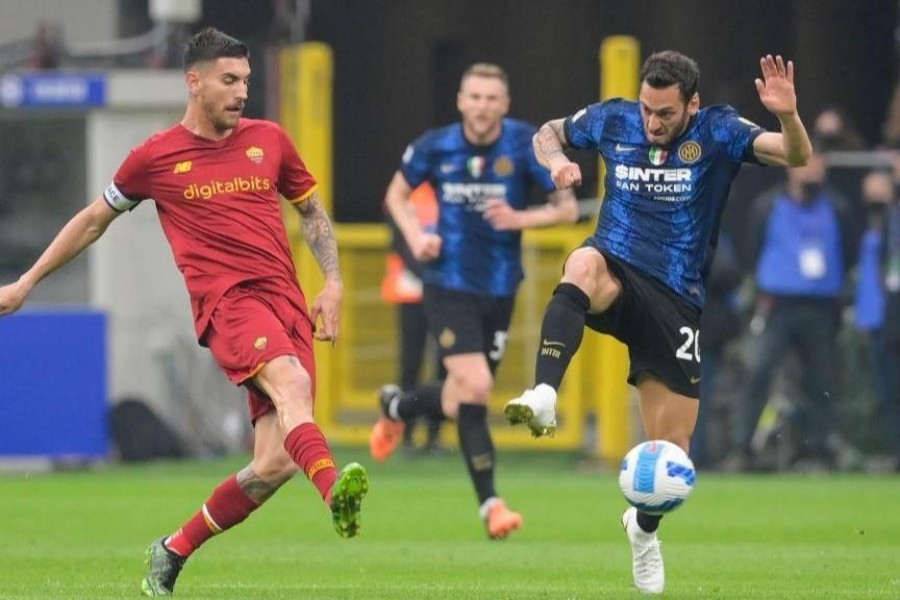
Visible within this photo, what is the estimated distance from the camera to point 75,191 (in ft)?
66.9

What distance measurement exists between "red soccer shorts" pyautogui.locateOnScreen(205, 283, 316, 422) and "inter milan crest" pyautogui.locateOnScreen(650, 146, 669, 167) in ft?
5.34

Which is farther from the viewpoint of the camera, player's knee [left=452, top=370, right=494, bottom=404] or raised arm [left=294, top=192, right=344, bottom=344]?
player's knee [left=452, top=370, right=494, bottom=404]

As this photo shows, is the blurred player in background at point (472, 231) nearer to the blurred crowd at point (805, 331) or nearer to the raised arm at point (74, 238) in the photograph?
the raised arm at point (74, 238)

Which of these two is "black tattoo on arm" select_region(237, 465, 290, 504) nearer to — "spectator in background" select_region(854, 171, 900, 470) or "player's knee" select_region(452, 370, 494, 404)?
"player's knee" select_region(452, 370, 494, 404)

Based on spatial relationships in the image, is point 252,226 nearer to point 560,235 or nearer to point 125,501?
point 125,501

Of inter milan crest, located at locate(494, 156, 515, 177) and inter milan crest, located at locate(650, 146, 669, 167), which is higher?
inter milan crest, located at locate(650, 146, 669, 167)

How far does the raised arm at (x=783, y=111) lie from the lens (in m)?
9.35

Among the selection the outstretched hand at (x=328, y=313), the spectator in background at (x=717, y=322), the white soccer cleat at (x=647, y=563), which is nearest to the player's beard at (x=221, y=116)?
the outstretched hand at (x=328, y=313)

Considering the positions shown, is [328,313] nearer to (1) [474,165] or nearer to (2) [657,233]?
(2) [657,233]

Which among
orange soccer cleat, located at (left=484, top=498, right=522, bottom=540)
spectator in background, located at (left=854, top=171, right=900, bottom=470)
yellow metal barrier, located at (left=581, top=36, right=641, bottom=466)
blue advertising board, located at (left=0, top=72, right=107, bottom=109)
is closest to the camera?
orange soccer cleat, located at (left=484, top=498, right=522, bottom=540)

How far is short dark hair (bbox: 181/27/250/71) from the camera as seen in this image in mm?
9773

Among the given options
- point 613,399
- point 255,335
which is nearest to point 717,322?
point 613,399

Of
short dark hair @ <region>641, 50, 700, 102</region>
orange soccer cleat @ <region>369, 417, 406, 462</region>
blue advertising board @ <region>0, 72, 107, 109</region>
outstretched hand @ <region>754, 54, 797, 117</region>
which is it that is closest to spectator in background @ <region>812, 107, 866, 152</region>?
orange soccer cleat @ <region>369, 417, 406, 462</region>

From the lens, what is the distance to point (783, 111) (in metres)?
9.39
